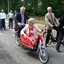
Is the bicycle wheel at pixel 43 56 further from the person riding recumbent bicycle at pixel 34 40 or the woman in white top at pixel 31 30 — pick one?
the woman in white top at pixel 31 30

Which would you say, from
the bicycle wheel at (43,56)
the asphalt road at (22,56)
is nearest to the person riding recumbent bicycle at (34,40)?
the bicycle wheel at (43,56)

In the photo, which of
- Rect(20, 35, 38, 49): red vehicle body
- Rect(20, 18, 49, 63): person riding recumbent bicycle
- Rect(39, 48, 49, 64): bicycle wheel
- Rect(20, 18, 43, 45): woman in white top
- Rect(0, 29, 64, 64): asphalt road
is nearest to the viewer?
Rect(39, 48, 49, 64): bicycle wheel

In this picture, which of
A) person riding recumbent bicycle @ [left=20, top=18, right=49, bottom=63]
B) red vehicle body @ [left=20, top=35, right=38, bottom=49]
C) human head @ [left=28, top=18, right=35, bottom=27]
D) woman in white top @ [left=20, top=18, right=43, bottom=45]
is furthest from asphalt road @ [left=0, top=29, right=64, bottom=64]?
human head @ [left=28, top=18, right=35, bottom=27]

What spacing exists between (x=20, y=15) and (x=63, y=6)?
37901mm

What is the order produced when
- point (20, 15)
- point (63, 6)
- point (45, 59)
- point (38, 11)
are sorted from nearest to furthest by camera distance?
1. point (45, 59)
2. point (20, 15)
3. point (63, 6)
4. point (38, 11)

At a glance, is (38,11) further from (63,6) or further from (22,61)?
(22,61)

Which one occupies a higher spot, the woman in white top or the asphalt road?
the woman in white top

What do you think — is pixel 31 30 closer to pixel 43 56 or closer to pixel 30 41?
pixel 30 41

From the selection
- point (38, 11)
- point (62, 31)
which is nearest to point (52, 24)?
point (62, 31)

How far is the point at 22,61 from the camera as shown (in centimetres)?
994

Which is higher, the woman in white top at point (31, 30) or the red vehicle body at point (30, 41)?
the woman in white top at point (31, 30)

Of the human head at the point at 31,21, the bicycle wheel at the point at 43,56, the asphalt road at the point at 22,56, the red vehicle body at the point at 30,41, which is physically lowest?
the asphalt road at the point at 22,56

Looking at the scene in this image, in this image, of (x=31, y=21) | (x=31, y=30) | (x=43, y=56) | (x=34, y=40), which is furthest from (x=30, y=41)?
(x=43, y=56)

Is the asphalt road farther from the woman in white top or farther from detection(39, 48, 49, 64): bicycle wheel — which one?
the woman in white top
